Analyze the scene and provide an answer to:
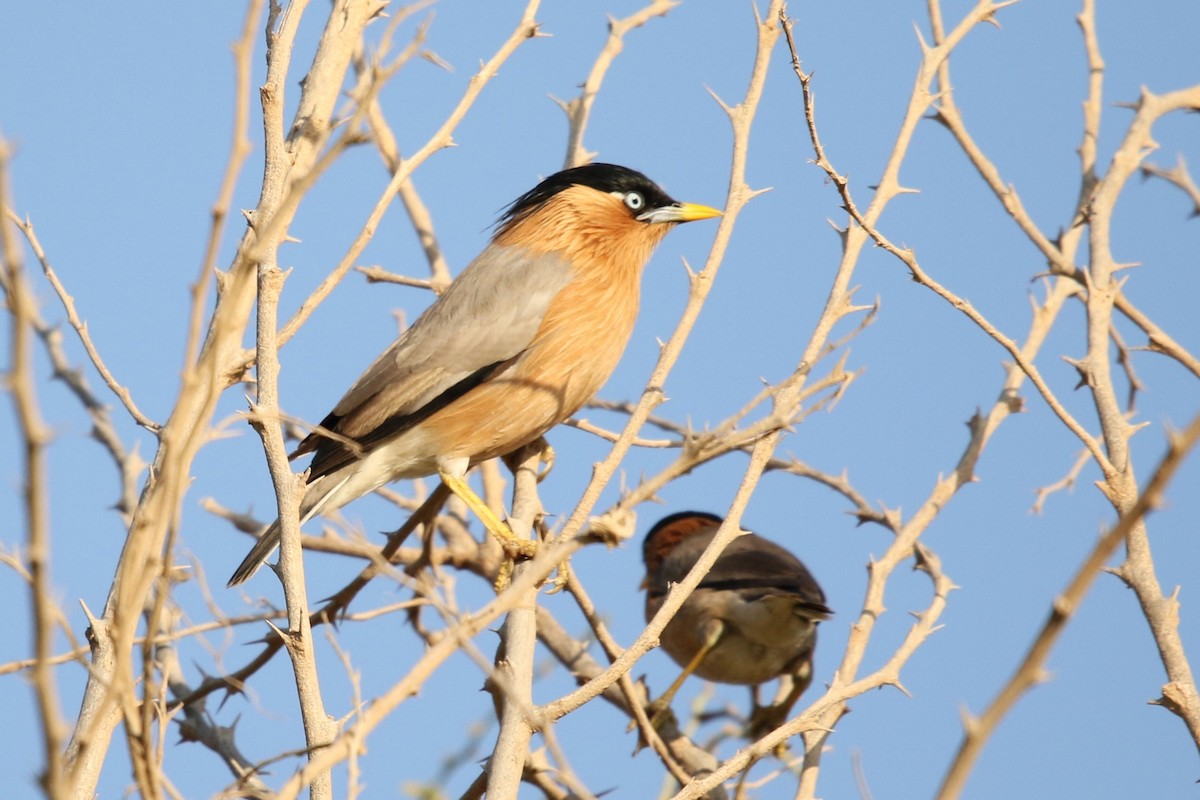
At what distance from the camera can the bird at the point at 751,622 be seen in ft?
21.9

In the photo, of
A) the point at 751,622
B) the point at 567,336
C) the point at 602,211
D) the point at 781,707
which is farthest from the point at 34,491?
the point at 781,707

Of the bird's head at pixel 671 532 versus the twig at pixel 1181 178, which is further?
the bird's head at pixel 671 532

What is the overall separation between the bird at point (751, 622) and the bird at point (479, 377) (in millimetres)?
1638

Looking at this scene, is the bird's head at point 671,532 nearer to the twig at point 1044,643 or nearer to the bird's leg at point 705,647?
the bird's leg at point 705,647

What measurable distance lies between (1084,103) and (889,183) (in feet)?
4.78

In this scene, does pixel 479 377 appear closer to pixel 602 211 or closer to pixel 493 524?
pixel 493 524

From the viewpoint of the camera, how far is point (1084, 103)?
16.4ft

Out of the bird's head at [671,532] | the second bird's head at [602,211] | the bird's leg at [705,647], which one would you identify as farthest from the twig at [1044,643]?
the bird's head at [671,532]

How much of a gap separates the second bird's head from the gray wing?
16.1 inches

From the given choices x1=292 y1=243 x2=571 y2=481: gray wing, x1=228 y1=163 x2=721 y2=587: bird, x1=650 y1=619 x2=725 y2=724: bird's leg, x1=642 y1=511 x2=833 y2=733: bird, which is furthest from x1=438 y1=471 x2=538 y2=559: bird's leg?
x1=650 y1=619 x2=725 y2=724: bird's leg

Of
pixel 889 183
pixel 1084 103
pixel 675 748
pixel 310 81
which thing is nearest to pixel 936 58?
pixel 889 183

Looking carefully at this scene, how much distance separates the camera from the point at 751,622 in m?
6.71

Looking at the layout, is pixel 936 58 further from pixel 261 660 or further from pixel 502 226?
pixel 261 660

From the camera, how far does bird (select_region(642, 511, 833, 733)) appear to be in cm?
666
